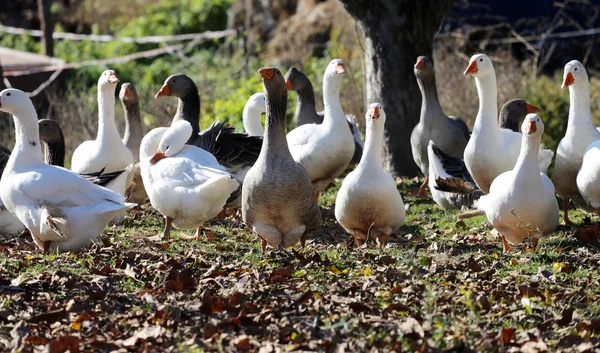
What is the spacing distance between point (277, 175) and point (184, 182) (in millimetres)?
1017

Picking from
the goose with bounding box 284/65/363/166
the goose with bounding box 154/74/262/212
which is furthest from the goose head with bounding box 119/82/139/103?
the goose with bounding box 284/65/363/166

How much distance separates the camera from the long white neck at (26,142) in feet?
26.2

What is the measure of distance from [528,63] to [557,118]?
3.19m

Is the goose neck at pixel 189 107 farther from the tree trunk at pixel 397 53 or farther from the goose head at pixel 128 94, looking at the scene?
the tree trunk at pixel 397 53

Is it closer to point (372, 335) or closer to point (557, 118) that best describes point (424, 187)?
point (557, 118)

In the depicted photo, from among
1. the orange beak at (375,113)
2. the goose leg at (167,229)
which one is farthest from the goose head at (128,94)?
the orange beak at (375,113)

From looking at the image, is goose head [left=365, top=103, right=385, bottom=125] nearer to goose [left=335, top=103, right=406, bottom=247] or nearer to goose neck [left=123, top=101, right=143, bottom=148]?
goose [left=335, top=103, right=406, bottom=247]

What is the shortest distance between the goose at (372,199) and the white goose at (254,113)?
2895mm

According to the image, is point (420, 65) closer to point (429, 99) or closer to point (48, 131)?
point (429, 99)

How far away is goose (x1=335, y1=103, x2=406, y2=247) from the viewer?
8.09 meters

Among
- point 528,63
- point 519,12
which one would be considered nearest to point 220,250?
point 528,63

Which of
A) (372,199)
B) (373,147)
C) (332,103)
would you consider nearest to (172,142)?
(373,147)

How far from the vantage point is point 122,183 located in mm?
8789

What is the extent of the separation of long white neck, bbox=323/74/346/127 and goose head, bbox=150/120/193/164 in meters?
2.14
